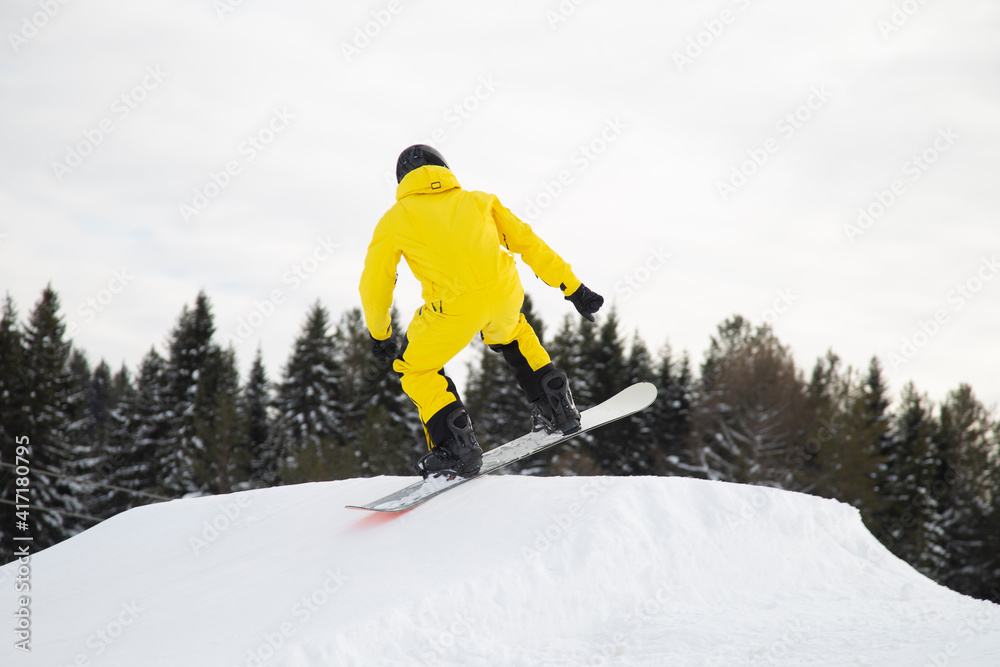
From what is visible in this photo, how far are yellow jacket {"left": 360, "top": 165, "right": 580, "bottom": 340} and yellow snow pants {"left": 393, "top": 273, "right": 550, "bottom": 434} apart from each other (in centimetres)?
8

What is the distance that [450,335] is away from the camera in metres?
4.41

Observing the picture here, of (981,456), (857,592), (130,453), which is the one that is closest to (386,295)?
(857,592)

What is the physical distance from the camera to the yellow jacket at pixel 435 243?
164 inches

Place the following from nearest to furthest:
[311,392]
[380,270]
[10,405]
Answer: [380,270], [10,405], [311,392]

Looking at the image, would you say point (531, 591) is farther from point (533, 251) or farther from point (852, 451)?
point (852, 451)

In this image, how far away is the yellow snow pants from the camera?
431 cm

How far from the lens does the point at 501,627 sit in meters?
3.22

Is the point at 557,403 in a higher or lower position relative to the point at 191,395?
lower

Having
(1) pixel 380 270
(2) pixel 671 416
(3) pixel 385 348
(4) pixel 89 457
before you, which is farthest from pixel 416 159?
(4) pixel 89 457

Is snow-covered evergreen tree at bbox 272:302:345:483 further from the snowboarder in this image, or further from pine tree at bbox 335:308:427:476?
the snowboarder

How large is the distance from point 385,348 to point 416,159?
129 centimetres

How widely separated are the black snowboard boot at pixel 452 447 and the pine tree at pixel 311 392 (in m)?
28.8

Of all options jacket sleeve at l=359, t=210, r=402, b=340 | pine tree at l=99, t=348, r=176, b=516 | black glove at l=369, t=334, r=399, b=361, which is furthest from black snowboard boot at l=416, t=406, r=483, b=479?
pine tree at l=99, t=348, r=176, b=516

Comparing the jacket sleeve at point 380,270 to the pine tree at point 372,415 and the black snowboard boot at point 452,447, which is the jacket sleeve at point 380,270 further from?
the pine tree at point 372,415
